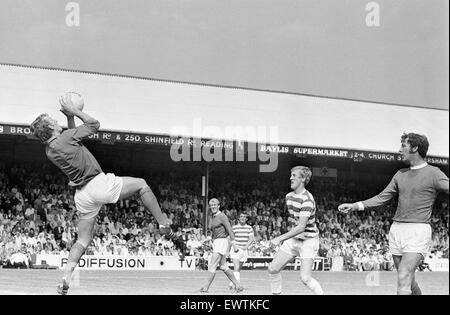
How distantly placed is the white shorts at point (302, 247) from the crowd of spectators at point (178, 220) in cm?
1379

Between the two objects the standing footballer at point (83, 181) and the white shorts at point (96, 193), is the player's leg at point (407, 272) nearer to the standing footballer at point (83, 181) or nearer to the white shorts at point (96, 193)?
the standing footballer at point (83, 181)

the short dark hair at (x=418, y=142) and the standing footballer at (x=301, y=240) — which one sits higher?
the short dark hair at (x=418, y=142)

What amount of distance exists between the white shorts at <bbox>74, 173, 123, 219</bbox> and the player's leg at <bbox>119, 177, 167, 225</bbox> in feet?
0.25

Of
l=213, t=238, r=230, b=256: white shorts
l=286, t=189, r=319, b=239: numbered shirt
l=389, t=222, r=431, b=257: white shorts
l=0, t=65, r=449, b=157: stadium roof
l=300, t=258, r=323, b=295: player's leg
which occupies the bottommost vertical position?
l=300, t=258, r=323, b=295: player's leg

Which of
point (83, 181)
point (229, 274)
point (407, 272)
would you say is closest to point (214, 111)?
point (229, 274)

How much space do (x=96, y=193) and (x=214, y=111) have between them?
23.5 meters

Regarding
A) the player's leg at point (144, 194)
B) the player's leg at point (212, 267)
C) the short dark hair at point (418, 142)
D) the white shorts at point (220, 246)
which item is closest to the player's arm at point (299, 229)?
the player's leg at point (144, 194)

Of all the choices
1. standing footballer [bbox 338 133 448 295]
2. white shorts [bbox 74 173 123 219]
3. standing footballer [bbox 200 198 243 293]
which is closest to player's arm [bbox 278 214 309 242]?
standing footballer [bbox 338 133 448 295]

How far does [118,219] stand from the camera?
29.0 metres

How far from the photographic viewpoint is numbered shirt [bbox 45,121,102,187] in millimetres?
10320

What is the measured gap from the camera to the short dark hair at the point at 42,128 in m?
10.3

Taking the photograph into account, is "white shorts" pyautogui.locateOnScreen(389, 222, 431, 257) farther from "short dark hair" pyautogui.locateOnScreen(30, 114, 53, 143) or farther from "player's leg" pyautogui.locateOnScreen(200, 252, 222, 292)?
"player's leg" pyautogui.locateOnScreen(200, 252, 222, 292)

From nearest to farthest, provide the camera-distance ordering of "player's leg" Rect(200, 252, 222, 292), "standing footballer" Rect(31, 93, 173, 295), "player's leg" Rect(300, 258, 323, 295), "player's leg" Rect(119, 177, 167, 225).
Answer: "player's leg" Rect(119, 177, 167, 225) < "standing footballer" Rect(31, 93, 173, 295) < "player's leg" Rect(300, 258, 323, 295) < "player's leg" Rect(200, 252, 222, 292)
